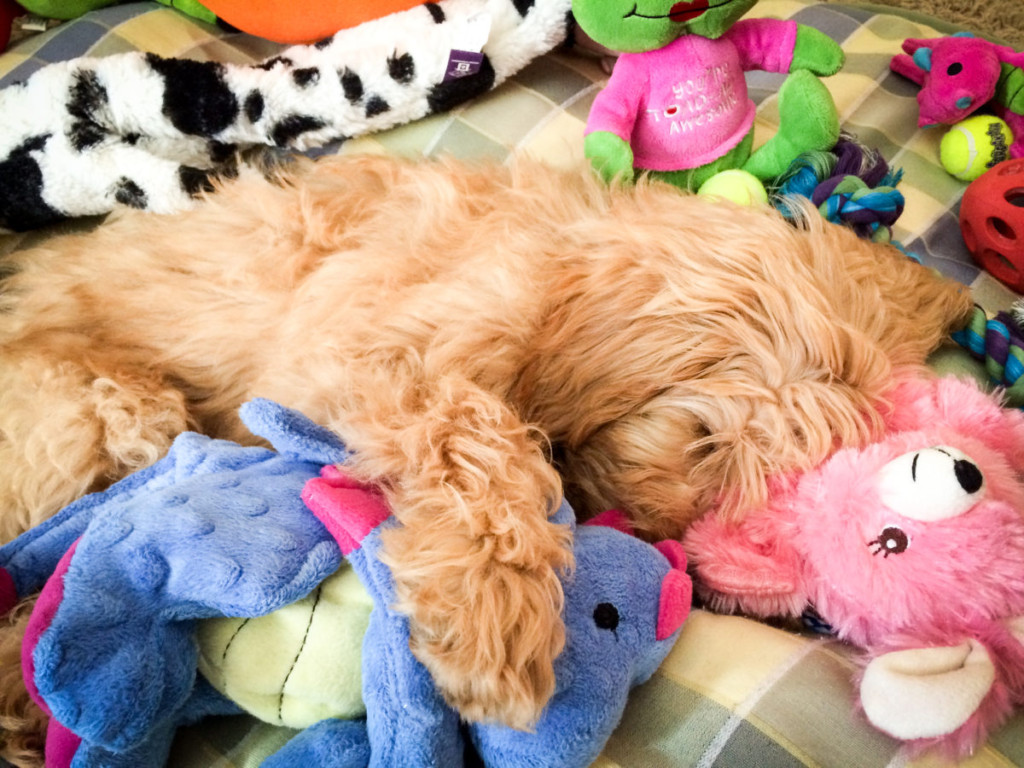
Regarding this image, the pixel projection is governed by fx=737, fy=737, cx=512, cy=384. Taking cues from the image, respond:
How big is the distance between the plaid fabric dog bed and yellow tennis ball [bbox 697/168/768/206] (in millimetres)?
352

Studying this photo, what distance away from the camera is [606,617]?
2.78 ft

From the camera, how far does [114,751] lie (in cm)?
80

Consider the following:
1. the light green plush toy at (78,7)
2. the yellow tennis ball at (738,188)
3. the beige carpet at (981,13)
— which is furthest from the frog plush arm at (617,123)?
the beige carpet at (981,13)

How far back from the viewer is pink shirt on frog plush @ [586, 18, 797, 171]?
1.36 meters

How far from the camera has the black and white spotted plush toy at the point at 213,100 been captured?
1.59 metres

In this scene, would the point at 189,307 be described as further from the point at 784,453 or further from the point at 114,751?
the point at 784,453

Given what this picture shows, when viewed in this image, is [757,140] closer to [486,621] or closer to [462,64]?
[462,64]

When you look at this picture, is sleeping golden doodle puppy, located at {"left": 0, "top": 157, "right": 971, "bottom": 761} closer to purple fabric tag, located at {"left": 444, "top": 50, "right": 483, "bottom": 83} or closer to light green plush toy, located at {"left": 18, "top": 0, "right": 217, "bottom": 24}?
purple fabric tag, located at {"left": 444, "top": 50, "right": 483, "bottom": 83}

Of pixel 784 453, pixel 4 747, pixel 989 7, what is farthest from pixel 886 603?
pixel 989 7

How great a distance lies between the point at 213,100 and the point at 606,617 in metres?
1.42

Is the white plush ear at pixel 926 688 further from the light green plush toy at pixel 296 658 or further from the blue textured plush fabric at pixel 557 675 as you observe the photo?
the light green plush toy at pixel 296 658

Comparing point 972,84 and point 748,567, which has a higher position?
point 972,84

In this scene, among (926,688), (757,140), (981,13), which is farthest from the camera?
(981,13)

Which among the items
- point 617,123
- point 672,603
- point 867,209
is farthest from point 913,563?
point 617,123
